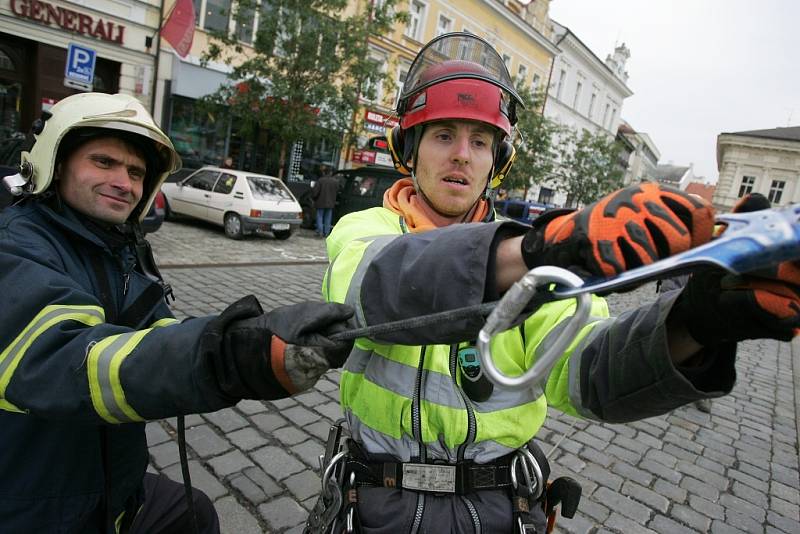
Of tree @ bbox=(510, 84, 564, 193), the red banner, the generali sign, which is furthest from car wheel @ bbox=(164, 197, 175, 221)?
tree @ bbox=(510, 84, 564, 193)

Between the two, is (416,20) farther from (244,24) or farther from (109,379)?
(109,379)

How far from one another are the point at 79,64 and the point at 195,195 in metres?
4.25

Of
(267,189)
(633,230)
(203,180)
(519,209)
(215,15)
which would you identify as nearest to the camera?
(633,230)

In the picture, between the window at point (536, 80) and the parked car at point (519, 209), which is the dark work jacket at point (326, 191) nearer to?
the parked car at point (519, 209)

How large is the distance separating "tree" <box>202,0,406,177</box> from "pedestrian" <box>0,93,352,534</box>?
1244cm

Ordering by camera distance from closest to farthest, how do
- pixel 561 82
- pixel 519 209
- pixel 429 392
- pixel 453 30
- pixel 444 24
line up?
pixel 429 392, pixel 519 209, pixel 444 24, pixel 453 30, pixel 561 82

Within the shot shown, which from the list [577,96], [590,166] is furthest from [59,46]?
[577,96]

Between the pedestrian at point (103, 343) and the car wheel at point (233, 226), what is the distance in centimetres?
934

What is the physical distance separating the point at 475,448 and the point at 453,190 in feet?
2.70

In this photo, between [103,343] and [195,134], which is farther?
[195,134]

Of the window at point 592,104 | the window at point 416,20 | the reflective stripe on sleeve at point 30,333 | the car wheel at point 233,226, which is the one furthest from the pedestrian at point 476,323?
the window at point 592,104

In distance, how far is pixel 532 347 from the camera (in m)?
1.50

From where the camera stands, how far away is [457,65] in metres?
1.74

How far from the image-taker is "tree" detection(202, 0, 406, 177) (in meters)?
13.4
